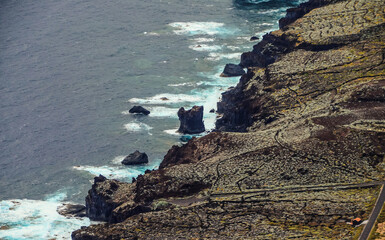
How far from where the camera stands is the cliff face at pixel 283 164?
236ft

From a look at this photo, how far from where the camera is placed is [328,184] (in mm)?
76625

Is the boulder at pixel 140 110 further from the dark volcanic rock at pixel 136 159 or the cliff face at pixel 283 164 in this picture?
the cliff face at pixel 283 164

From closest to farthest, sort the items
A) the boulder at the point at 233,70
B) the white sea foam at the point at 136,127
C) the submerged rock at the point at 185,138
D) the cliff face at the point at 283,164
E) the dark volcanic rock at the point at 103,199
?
1. the cliff face at the point at 283,164
2. the dark volcanic rock at the point at 103,199
3. the submerged rock at the point at 185,138
4. the white sea foam at the point at 136,127
5. the boulder at the point at 233,70

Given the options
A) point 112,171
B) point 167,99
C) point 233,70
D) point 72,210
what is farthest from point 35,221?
point 233,70

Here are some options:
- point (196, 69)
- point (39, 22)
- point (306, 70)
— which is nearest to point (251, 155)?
point (306, 70)

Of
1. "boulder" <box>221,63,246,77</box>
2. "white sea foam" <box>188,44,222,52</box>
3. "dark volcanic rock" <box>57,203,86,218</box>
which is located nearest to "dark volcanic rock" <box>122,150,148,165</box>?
"dark volcanic rock" <box>57,203,86,218</box>

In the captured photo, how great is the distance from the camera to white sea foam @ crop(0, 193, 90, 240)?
3654 inches

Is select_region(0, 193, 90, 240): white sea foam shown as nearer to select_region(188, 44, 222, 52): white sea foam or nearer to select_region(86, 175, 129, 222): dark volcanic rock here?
select_region(86, 175, 129, 222): dark volcanic rock

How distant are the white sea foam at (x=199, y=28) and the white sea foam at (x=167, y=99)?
4109 cm

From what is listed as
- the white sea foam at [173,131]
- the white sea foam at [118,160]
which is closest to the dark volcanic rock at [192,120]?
the white sea foam at [173,131]

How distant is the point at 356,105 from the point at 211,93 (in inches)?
1886

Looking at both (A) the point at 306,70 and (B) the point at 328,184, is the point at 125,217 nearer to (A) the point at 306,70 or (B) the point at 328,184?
(B) the point at 328,184

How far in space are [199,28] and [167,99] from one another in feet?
156

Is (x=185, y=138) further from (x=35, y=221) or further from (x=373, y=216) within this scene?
(x=373, y=216)
